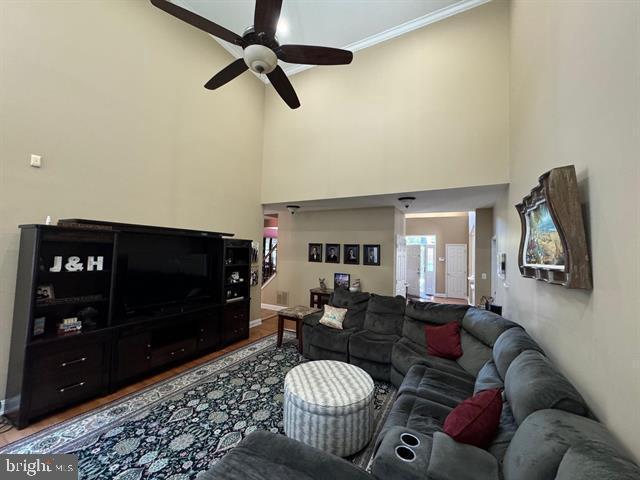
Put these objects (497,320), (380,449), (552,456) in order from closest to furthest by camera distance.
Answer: (552,456)
(380,449)
(497,320)

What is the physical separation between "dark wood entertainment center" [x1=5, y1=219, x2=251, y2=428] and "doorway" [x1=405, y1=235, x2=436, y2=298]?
8036 millimetres

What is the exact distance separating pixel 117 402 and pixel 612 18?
4.73m

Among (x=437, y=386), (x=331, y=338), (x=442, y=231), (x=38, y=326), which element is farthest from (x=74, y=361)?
(x=442, y=231)

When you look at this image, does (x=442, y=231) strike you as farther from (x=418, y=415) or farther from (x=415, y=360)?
(x=418, y=415)

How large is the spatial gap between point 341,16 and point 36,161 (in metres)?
4.59

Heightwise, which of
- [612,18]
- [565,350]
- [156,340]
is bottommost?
[156,340]

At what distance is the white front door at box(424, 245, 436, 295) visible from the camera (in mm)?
10383

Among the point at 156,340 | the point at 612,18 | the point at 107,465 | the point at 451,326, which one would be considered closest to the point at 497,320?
the point at 451,326

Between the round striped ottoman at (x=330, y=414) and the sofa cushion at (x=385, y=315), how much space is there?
4.64ft

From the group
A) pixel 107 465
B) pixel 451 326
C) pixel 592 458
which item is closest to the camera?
pixel 592 458

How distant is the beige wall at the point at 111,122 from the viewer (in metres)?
2.63

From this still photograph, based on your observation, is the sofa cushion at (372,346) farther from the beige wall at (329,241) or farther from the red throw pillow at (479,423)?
the beige wall at (329,241)

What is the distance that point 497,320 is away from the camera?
8.76 feet

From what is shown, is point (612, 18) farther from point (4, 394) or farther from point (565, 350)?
point (4, 394)
